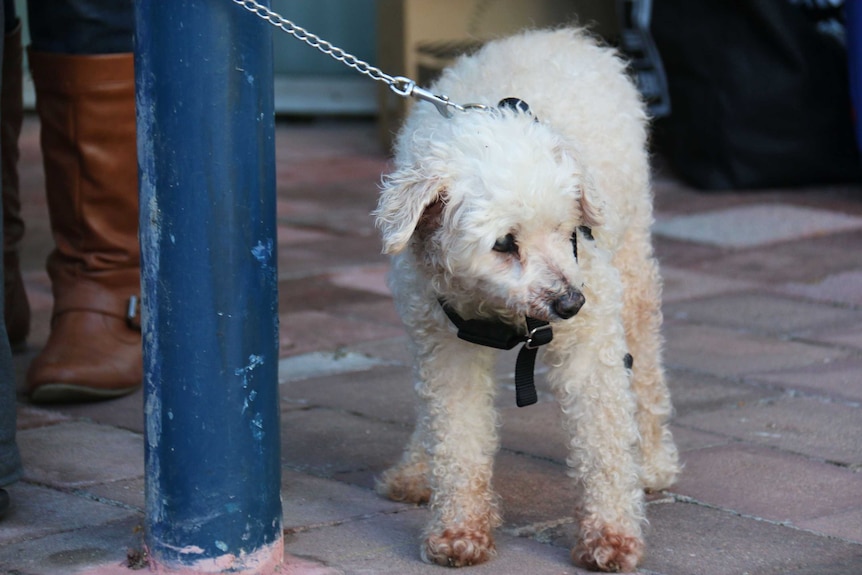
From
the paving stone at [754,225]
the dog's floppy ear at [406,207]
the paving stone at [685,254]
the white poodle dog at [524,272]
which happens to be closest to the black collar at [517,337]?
the white poodle dog at [524,272]

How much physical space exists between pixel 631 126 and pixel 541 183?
2.96 ft

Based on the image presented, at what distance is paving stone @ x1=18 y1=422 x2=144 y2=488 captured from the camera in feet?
11.3

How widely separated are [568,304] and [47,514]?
1.48m

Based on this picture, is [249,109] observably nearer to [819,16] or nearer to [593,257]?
[593,257]

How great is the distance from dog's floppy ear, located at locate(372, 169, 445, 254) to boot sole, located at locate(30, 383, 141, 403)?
5.58ft

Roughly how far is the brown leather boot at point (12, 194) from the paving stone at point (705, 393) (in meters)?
2.41

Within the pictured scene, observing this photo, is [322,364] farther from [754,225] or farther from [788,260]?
[754,225]

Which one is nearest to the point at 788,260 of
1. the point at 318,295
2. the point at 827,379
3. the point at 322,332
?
the point at 827,379

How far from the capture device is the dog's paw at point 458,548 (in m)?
2.86

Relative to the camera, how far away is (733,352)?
15.5 ft

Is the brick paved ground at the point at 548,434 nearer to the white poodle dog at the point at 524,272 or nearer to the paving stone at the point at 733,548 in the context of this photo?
the paving stone at the point at 733,548

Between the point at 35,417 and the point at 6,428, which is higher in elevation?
the point at 6,428

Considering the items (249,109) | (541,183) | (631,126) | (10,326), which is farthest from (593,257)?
(10,326)

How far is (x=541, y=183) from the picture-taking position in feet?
8.73
